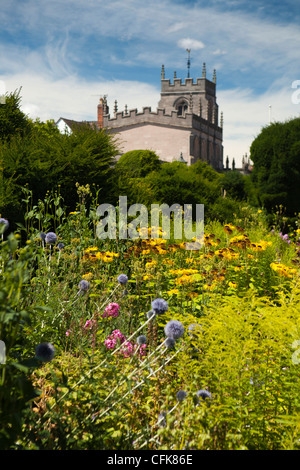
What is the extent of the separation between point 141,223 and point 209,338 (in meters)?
4.45

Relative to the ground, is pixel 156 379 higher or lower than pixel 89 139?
lower

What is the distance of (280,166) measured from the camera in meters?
14.0

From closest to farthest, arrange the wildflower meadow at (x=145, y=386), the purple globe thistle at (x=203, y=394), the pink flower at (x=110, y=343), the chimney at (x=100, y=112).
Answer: the wildflower meadow at (x=145, y=386), the purple globe thistle at (x=203, y=394), the pink flower at (x=110, y=343), the chimney at (x=100, y=112)

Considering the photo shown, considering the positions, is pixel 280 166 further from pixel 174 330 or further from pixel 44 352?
pixel 44 352

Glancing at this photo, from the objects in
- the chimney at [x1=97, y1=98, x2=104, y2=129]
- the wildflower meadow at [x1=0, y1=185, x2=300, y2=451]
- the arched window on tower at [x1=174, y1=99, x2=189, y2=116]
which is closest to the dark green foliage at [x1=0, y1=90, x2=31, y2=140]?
the wildflower meadow at [x1=0, y1=185, x2=300, y2=451]

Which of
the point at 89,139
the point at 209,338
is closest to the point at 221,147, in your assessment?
the point at 89,139

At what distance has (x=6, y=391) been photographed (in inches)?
70.4

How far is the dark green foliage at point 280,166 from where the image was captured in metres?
14.0

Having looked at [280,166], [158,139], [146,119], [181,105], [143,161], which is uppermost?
[181,105]

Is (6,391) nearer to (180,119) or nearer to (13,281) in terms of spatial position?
(13,281)

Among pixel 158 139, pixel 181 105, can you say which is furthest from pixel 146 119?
pixel 181 105

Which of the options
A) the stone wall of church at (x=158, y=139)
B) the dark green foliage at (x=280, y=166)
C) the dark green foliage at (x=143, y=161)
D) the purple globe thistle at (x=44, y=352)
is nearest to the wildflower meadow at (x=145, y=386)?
the purple globe thistle at (x=44, y=352)

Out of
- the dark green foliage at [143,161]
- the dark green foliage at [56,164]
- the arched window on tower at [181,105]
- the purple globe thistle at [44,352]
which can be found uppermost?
the arched window on tower at [181,105]

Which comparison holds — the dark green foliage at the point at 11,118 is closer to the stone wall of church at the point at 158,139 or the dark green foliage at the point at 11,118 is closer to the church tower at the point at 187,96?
the stone wall of church at the point at 158,139
